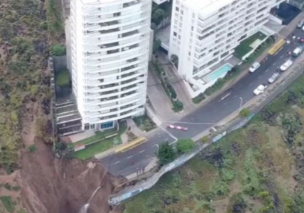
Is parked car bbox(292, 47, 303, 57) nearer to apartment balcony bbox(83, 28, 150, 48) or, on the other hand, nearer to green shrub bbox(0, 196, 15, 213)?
apartment balcony bbox(83, 28, 150, 48)

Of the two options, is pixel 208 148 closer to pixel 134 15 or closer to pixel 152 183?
pixel 152 183

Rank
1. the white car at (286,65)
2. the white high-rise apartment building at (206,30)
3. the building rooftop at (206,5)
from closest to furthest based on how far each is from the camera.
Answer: the building rooftop at (206,5) → the white high-rise apartment building at (206,30) → the white car at (286,65)

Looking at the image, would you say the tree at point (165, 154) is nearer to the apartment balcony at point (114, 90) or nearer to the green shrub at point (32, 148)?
the apartment balcony at point (114, 90)

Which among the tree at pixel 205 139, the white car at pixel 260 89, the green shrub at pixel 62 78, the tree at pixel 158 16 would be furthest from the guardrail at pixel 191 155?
the tree at pixel 158 16

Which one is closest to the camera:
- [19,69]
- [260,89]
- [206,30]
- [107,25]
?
[107,25]

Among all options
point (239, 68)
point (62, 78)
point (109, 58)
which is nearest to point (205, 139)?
point (239, 68)

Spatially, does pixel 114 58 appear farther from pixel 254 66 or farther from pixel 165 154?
pixel 254 66

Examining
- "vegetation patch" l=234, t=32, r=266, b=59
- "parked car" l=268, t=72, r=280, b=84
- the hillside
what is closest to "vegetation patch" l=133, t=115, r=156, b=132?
the hillside
